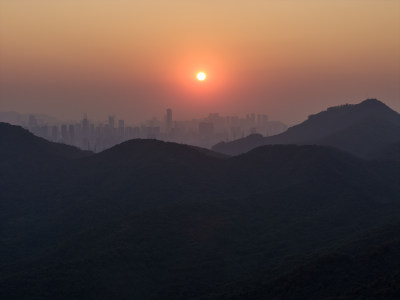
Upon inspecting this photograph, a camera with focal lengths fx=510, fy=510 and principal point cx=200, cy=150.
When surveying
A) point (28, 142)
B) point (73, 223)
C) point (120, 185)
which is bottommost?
point (73, 223)

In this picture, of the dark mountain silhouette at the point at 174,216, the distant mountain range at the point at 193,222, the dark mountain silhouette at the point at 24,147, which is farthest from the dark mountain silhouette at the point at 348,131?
the dark mountain silhouette at the point at 24,147

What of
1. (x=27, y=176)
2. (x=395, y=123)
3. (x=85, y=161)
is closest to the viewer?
(x=27, y=176)

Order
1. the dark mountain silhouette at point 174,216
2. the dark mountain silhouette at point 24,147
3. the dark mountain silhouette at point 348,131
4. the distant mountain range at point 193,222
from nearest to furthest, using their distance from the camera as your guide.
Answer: the distant mountain range at point 193,222, the dark mountain silhouette at point 174,216, the dark mountain silhouette at point 24,147, the dark mountain silhouette at point 348,131

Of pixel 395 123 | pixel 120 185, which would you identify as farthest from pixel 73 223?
pixel 395 123

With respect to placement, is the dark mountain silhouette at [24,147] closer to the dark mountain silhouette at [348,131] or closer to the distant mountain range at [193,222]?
the distant mountain range at [193,222]

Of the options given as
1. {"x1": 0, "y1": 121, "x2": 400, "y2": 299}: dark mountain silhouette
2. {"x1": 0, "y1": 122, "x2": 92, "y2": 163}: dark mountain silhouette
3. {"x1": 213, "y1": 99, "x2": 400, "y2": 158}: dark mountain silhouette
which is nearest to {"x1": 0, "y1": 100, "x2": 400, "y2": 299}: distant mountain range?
{"x1": 0, "y1": 121, "x2": 400, "y2": 299}: dark mountain silhouette

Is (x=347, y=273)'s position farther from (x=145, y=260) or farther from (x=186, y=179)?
(x=186, y=179)
